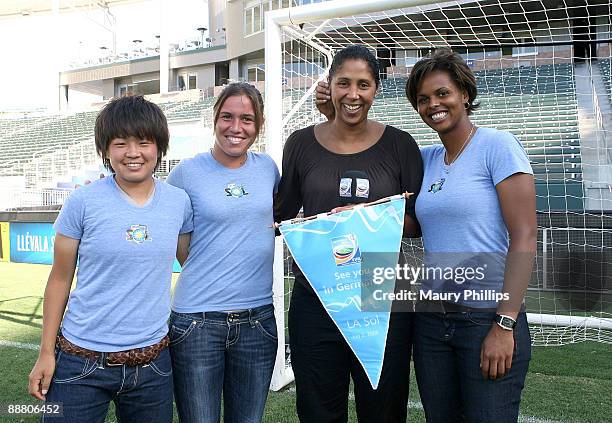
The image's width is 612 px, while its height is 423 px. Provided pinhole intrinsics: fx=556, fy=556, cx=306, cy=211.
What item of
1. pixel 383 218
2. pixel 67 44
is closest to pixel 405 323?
pixel 383 218

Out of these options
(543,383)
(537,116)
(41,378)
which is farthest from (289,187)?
(537,116)

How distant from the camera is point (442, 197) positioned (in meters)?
1.91

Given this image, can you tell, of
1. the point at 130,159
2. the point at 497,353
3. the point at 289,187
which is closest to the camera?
the point at 497,353

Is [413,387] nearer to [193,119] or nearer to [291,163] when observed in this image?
[291,163]

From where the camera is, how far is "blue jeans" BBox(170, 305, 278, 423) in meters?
2.04

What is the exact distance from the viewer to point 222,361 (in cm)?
209

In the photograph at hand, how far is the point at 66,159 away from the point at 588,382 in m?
19.7

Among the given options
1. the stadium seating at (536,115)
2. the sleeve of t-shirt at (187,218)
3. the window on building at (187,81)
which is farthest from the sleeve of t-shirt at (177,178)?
the window on building at (187,81)

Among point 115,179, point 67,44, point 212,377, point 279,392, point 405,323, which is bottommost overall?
point 279,392

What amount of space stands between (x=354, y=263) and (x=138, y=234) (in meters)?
0.76

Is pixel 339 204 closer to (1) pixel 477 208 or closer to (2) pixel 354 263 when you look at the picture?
(2) pixel 354 263

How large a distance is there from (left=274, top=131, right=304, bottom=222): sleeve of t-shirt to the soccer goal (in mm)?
831

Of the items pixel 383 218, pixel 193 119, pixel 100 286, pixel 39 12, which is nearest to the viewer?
pixel 100 286

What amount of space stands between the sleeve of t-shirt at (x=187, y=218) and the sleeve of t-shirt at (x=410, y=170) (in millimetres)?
806
